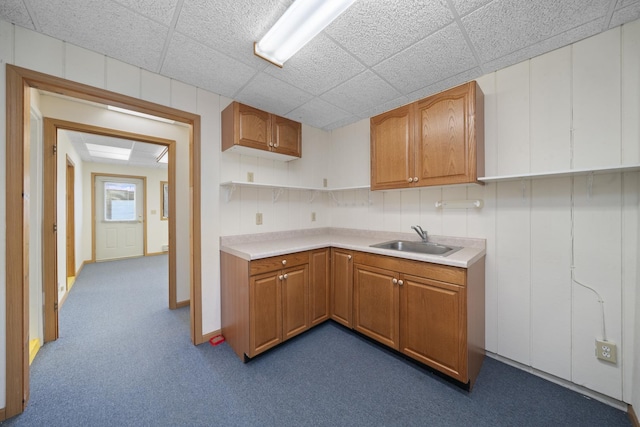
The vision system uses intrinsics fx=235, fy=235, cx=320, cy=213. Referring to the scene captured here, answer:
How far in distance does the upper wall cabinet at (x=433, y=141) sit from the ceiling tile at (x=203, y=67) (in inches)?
51.2

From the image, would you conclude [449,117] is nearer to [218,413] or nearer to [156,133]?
[218,413]

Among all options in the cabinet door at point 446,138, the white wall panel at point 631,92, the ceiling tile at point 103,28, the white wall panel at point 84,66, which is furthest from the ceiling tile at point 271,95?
the white wall panel at point 631,92

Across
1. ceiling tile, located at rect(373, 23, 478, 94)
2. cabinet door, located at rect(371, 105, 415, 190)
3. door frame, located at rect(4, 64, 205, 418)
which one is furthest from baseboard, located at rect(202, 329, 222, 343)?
ceiling tile, located at rect(373, 23, 478, 94)

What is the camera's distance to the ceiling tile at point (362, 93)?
6.53 ft

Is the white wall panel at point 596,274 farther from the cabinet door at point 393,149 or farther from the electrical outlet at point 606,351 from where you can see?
the cabinet door at point 393,149

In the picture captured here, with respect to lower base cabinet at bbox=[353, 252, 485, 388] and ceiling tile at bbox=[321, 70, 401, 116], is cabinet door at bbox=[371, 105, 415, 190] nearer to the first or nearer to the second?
ceiling tile at bbox=[321, 70, 401, 116]

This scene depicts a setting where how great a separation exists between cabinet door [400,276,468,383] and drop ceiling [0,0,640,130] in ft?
5.29

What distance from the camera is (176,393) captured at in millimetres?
1568

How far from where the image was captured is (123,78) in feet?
5.74

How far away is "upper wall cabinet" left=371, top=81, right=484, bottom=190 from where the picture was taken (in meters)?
1.71

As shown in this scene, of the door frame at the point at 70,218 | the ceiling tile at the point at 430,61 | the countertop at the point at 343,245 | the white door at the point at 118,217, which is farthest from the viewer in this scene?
the white door at the point at 118,217

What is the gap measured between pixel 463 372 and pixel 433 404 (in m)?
0.28

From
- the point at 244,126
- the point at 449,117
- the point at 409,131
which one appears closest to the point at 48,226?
the point at 244,126

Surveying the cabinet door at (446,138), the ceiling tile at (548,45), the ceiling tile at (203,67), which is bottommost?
the cabinet door at (446,138)
